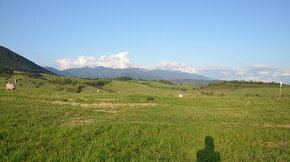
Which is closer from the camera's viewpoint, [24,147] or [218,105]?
[24,147]

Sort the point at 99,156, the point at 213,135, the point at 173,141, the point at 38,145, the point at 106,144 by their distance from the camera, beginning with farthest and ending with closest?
the point at 213,135
the point at 173,141
the point at 106,144
the point at 38,145
the point at 99,156

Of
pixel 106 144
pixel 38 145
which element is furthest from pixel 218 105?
pixel 38 145

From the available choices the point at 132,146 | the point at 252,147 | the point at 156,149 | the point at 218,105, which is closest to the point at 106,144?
the point at 132,146

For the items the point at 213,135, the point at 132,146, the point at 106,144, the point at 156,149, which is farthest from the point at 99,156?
the point at 213,135

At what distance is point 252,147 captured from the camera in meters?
7.23

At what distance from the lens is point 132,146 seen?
6.38 meters

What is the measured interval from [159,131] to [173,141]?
1.19 m

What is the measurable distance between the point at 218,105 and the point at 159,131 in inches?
685

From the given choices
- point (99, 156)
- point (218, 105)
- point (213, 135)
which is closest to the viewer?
point (99, 156)

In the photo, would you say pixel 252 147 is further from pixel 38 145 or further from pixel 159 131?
pixel 38 145

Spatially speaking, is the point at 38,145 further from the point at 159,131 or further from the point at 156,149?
the point at 159,131

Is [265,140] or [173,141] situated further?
[265,140]

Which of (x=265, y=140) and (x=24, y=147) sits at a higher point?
(x=24, y=147)

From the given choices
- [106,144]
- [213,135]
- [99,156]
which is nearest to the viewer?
[99,156]
